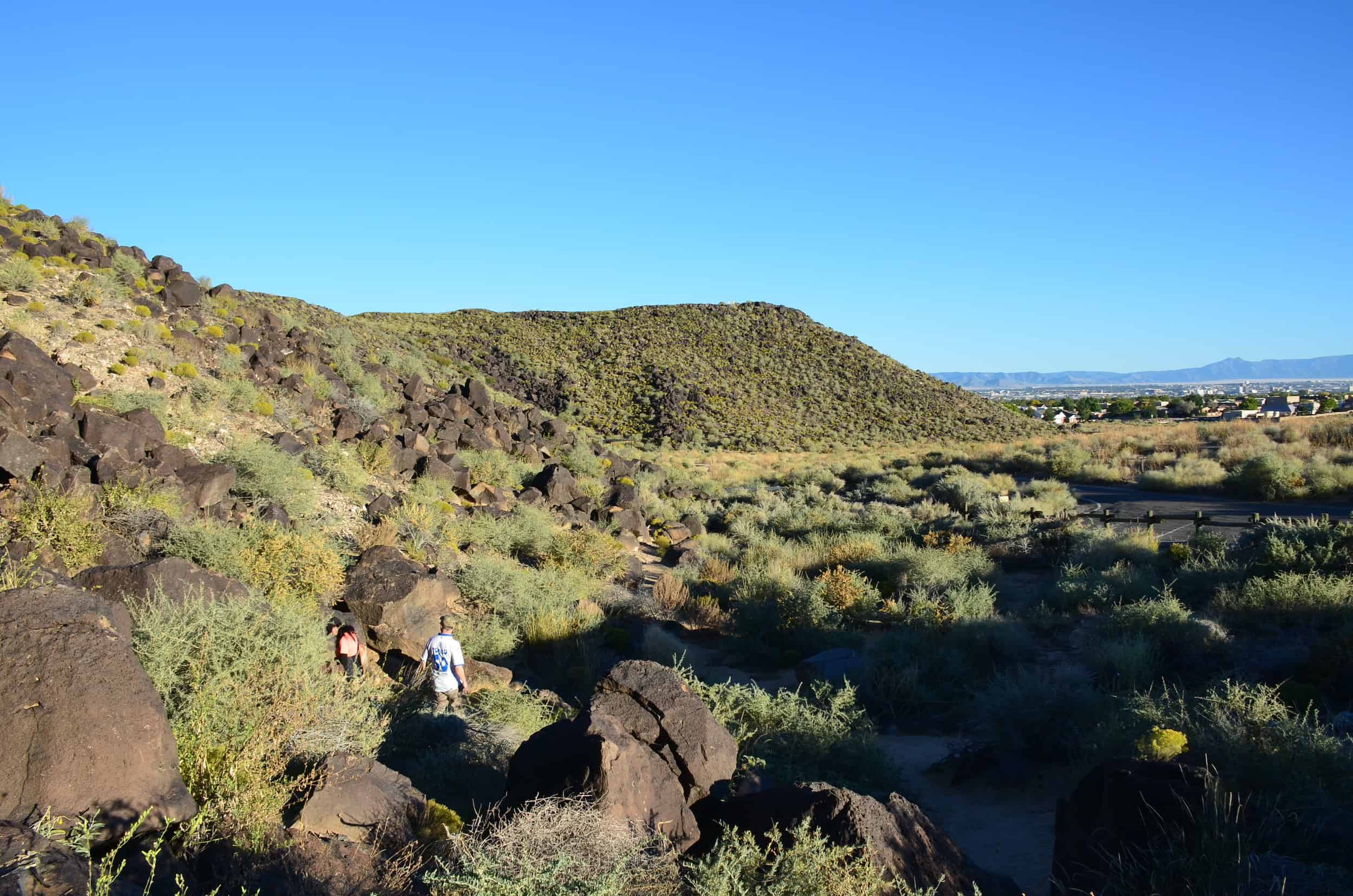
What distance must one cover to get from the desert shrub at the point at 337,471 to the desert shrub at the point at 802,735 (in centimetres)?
841

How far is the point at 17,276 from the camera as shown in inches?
610

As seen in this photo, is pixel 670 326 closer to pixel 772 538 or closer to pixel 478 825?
pixel 772 538

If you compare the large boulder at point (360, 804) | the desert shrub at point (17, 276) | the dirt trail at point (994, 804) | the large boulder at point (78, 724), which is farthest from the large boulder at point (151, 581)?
the desert shrub at point (17, 276)

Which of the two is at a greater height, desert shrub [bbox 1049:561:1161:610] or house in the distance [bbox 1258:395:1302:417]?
house in the distance [bbox 1258:395:1302:417]

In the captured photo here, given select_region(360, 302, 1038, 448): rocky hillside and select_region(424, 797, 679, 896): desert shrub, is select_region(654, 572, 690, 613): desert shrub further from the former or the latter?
select_region(360, 302, 1038, 448): rocky hillside

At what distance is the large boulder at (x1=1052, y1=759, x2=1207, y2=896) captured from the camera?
511 cm

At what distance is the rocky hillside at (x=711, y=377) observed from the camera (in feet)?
168

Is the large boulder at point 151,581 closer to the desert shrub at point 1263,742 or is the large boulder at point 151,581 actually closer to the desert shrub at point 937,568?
the desert shrub at point 1263,742

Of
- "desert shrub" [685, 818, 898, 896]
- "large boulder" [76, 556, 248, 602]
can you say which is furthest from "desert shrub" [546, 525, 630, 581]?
"desert shrub" [685, 818, 898, 896]

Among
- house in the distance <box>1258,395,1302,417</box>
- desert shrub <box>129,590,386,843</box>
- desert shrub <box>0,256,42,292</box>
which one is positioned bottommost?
desert shrub <box>129,590,386,843</box>

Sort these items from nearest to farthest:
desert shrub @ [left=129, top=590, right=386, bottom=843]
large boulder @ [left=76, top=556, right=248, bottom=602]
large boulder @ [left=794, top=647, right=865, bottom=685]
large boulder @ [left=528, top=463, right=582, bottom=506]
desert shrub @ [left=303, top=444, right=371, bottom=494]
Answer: desert shrub @ [left=129, top=590, right=386, bottom=843] < large boulder @ [left=76, top=556, right=248, bottom=602] < large boulder @ [left=794, top=647, right=865, bottom=685] < desert shrub @ [left=303, top=444, right=371, bottom=494] < large boulder @ [left=528, top=463, right=582, bottom=506]

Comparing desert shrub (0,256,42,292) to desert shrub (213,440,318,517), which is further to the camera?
desert shrub (0,256,42,292)

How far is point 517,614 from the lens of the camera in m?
12.0

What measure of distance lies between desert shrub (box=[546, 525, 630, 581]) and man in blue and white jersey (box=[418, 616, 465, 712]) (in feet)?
20.3
